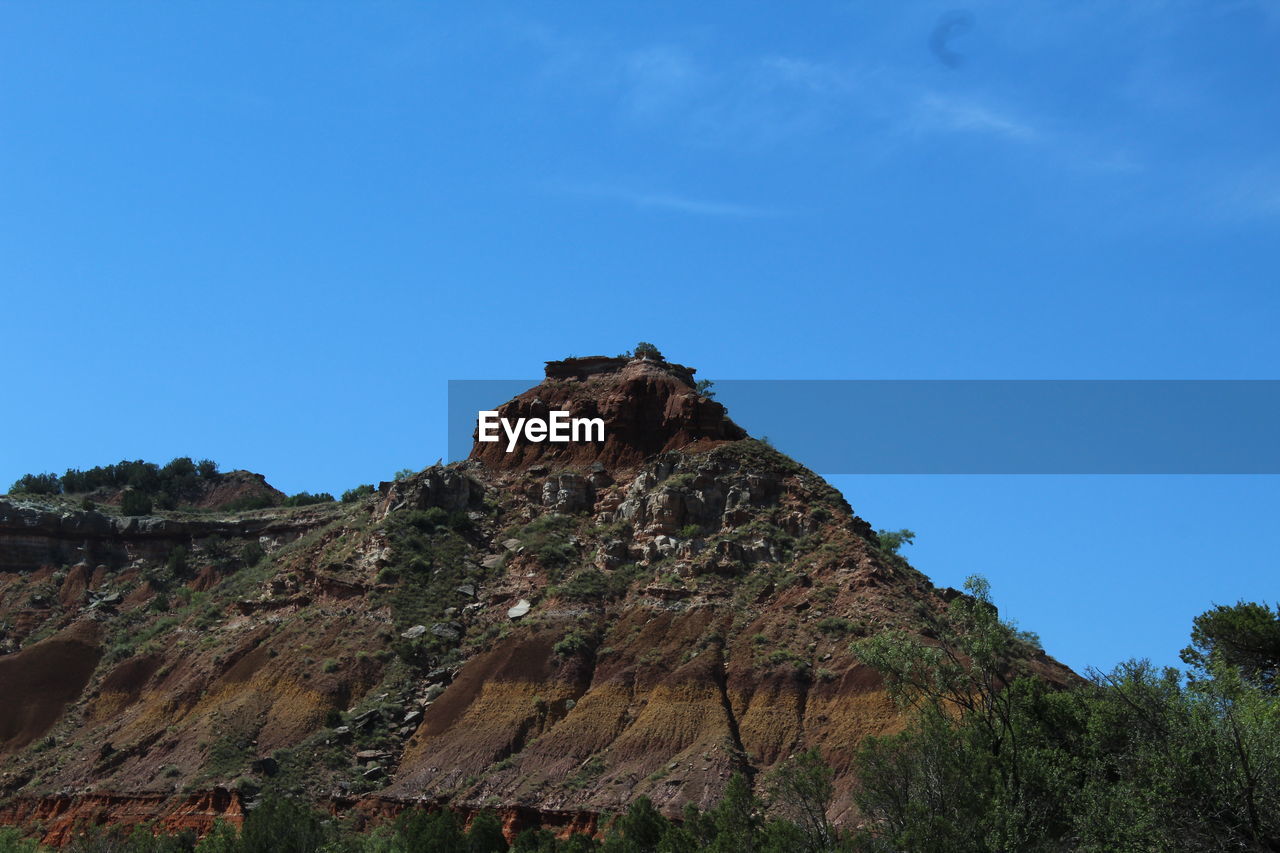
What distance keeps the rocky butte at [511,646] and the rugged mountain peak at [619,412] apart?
0.18 meters

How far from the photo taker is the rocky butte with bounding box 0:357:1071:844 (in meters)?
71.2

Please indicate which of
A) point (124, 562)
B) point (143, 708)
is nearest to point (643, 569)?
point (143, 708)

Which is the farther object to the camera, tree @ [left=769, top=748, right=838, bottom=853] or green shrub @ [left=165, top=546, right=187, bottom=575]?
green shrub @ [left=165, top=546, right=187, bottom=575]

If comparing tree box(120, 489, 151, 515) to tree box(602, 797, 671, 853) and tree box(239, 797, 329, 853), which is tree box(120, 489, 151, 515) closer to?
tree box(239, 797, 329, 853)

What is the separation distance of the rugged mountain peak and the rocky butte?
0.60 ft

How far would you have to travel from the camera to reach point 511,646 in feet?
262

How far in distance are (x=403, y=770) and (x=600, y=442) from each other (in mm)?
29160

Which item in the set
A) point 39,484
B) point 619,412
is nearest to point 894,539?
point 619,412

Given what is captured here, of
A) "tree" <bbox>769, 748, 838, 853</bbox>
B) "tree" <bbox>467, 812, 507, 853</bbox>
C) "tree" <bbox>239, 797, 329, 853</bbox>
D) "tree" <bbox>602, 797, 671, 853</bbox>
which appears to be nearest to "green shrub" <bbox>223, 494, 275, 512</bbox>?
"tree" <bbox>239, 797, 329, 853</bbox>

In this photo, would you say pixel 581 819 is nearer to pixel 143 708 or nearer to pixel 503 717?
pixel 503 717

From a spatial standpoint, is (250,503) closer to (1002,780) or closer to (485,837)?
(485,837)

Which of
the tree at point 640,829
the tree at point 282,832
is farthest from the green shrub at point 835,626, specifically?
the tree at point 282,832

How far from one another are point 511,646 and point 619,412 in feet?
71.9

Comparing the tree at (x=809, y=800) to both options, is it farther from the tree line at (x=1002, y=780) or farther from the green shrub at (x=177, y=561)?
the green shrub at (x=177, y=561)
